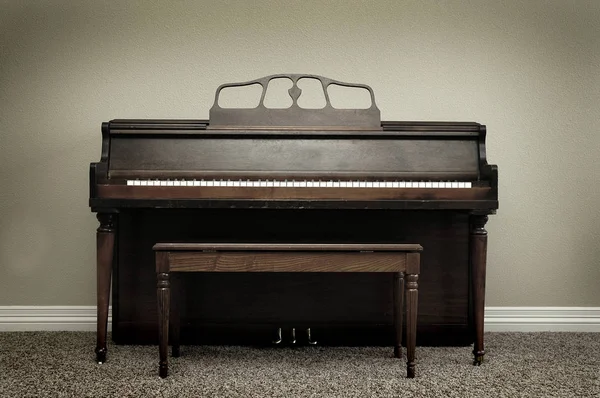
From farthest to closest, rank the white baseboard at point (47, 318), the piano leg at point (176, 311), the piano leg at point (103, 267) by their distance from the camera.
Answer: the white baseboard at point (47, 318) < the piano leg at point (176, 311) < the piano leg at point (103, 267)

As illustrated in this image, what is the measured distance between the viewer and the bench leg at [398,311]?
270 centimetres

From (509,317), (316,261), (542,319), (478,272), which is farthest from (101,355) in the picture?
(542,319)

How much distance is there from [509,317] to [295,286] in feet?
4.39

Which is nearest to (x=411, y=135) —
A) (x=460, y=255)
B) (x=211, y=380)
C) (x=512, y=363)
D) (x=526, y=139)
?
(x=460, y=255)

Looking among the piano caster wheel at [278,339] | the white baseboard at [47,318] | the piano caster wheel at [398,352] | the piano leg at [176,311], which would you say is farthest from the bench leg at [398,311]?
the white baseboard at [47,318]

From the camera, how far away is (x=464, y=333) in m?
2.91

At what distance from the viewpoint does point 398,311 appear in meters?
2.72

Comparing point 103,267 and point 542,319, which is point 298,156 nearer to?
point 103,267

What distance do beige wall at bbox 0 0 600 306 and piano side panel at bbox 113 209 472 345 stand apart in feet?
1.78

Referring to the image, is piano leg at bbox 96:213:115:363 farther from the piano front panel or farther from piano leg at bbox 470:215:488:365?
piano leg at bbox 470:215:488:365

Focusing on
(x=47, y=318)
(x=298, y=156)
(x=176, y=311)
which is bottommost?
(x=47, y=318)

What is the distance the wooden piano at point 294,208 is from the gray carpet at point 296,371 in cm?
16

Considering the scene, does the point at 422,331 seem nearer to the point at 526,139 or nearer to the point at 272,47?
the point at 526,139

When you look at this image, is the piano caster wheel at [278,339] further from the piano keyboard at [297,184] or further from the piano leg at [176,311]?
the piano keyboard at [297,184]
